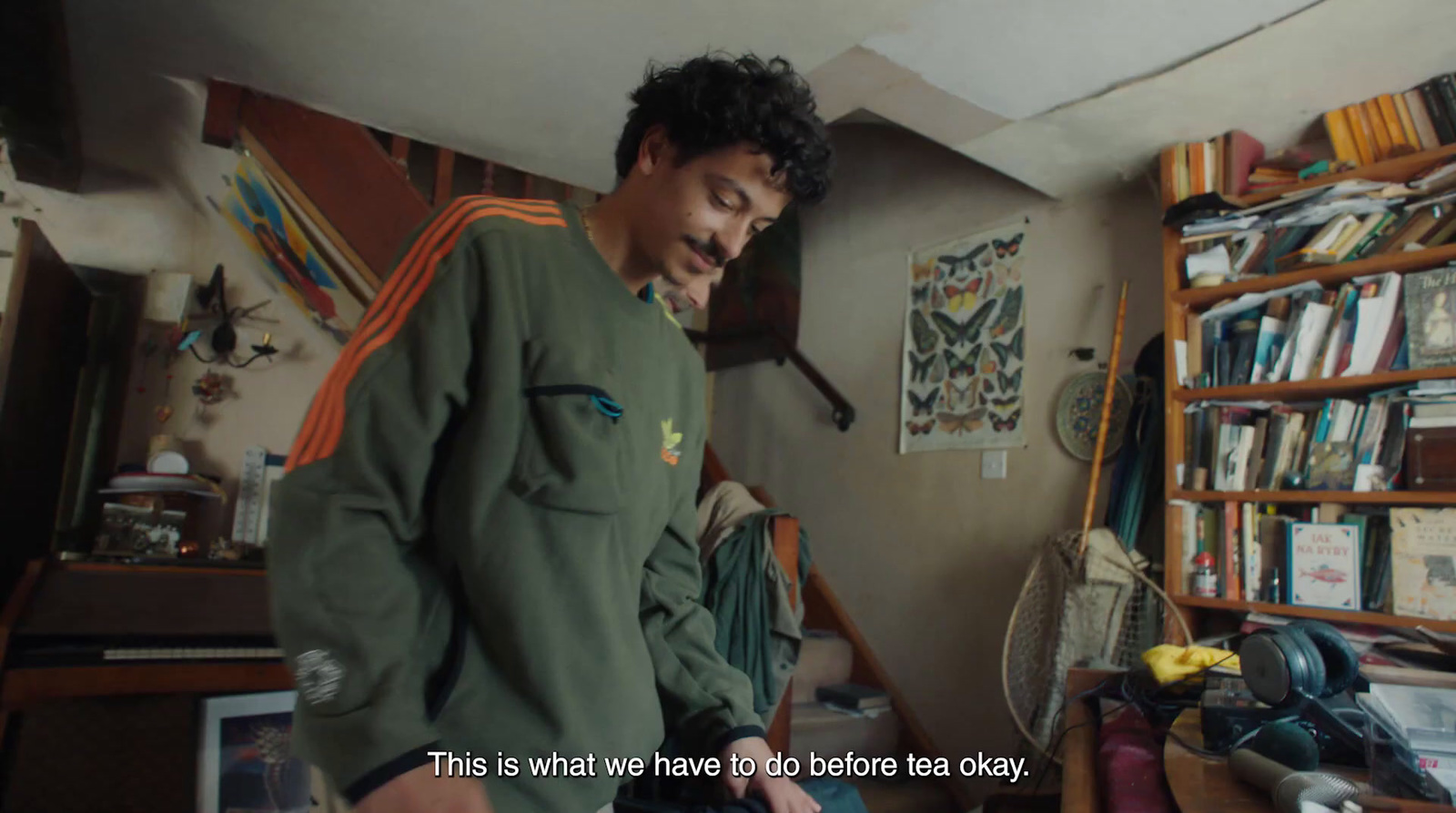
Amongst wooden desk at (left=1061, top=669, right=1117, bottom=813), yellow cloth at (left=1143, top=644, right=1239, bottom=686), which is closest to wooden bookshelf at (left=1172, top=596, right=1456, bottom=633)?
yellow cloth at (left=1143, top=644, right=1239, bottom=686)

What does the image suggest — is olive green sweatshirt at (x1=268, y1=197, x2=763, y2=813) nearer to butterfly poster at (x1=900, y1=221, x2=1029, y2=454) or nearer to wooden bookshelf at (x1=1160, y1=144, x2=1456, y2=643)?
wooden bookshelf at (x1=1160, y1=144, x2=1456, y2=643)

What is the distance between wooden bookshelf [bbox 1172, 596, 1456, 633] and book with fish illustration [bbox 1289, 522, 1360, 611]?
0.02 meters

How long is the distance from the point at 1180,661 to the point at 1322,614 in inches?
27.7

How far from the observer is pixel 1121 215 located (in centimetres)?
288

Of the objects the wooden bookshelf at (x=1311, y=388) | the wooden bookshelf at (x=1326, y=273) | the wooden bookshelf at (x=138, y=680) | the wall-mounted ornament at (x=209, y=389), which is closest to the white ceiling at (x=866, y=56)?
the wooden bookshelf at (x=1326, y=273)

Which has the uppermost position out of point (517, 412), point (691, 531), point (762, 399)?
point (762, 399)

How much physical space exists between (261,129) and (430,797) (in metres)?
2.56

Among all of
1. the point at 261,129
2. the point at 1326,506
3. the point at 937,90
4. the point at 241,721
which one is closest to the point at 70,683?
the point at 241,721

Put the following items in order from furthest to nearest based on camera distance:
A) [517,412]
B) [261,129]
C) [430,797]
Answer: [261,129] → [517,412] → [430,797]

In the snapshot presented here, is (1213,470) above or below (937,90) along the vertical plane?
below

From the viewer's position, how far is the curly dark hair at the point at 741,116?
906 millimetres

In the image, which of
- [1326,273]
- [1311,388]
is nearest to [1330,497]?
[1311,388]

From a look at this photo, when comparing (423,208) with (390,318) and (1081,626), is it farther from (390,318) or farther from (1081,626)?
(1081,626)

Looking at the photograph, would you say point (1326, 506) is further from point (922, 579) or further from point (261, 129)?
point (261, 129)
